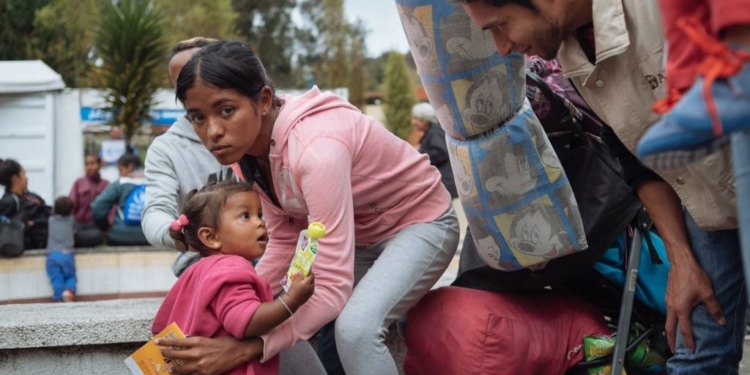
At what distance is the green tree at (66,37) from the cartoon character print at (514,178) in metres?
24.1

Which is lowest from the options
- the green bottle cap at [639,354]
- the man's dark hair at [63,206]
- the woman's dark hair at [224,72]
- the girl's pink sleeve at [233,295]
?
the man's dark hair at [63,206]

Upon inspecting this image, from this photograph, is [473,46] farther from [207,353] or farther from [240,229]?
[207,353]

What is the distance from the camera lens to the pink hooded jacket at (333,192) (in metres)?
2.84

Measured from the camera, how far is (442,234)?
3189 millimetres

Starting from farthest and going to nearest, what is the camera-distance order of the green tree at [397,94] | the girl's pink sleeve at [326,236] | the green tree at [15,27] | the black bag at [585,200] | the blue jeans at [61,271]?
the green tree at [15,27], the green tree at [397,94], the blue jeans at [61,271], the black bag at [585,200], the girl's pink sleeve at [326,236]

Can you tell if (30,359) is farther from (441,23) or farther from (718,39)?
(718,39)

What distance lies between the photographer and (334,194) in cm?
282

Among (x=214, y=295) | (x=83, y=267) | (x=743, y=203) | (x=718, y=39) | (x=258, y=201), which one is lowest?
(x=83, y=267)

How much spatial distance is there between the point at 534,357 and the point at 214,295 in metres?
1.12

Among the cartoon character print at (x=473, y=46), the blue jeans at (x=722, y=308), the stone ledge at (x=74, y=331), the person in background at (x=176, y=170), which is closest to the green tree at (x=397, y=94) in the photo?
the person in background at (x=176, y=170)

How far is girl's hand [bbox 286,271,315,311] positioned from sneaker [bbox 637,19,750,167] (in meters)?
1.47

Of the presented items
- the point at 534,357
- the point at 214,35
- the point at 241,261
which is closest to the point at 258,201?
the point at 241,261

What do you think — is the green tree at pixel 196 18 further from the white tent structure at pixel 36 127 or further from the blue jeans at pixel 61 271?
the blue jeans at pixel 61 271

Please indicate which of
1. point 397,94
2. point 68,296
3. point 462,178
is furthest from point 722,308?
point 397,94
